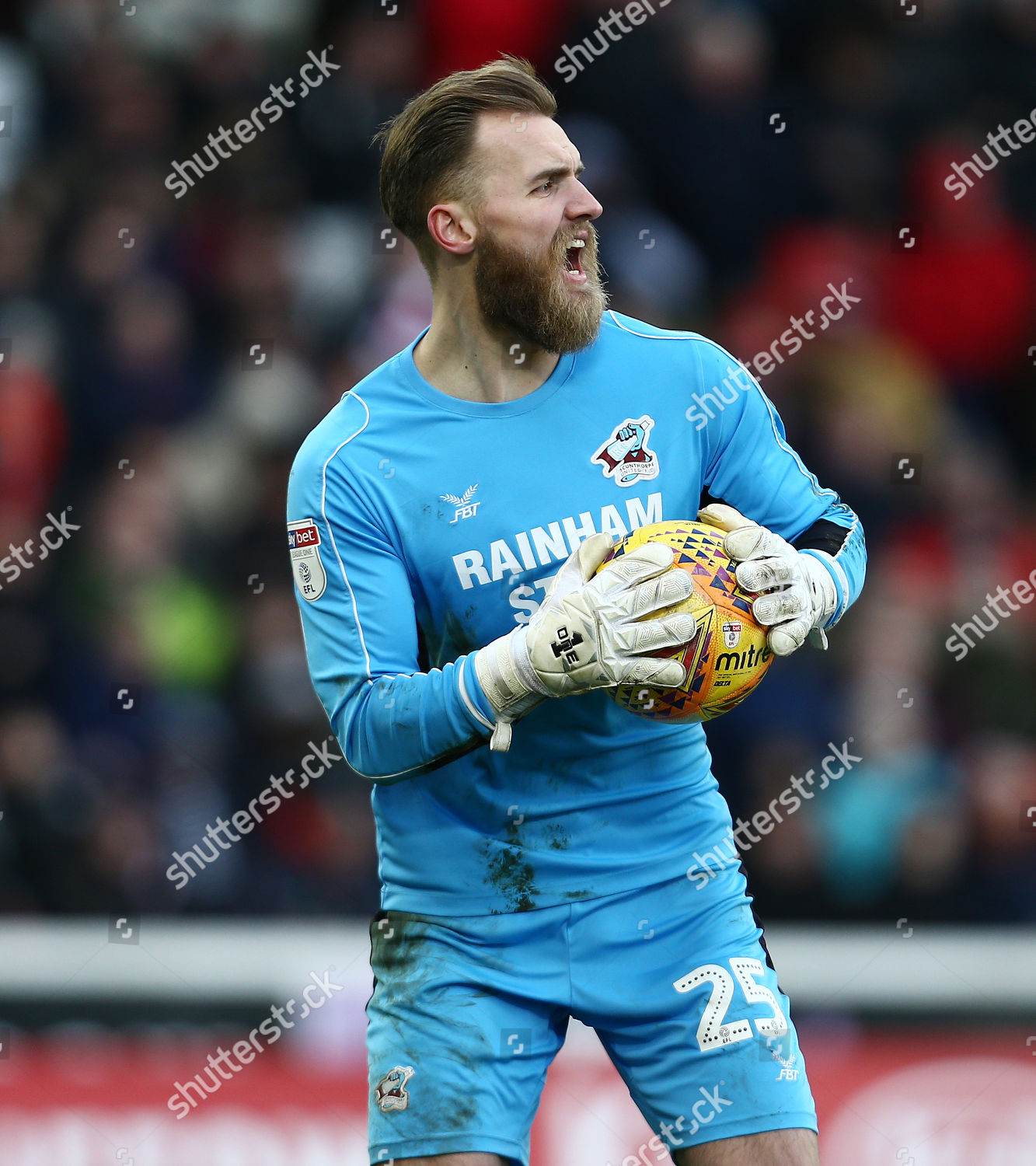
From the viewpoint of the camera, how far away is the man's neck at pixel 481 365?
150 inches

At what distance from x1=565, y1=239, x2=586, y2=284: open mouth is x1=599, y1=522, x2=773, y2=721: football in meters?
0.67

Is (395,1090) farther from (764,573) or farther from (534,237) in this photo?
(534,237)

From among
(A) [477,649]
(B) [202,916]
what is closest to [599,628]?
(A) [477,649]

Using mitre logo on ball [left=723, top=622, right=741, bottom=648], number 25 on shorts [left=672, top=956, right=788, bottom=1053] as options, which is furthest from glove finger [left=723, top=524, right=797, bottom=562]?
number 25 on shorts [left=672, top=956, right=788, bottom=1053]

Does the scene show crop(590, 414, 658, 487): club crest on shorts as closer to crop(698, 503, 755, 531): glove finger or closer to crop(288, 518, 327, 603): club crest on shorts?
crop(698, 503, 755, 531): glove finger

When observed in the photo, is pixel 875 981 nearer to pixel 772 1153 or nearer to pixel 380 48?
pixel 772 1153

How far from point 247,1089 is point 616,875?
282 cm

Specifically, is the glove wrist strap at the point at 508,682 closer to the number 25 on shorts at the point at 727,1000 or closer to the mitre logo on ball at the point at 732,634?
the mitre logo on ball at the point at 732,634

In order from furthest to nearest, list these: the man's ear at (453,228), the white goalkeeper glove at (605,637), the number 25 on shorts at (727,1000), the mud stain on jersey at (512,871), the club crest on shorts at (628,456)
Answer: the man's ear at (453,228) → the club crest on shorts at (628,456) → the mud stain on jersey at (512,871) → the number 25 on shorts at (727,1000) → the white goalkeeper glove at (605,637)

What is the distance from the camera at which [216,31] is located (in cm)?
936

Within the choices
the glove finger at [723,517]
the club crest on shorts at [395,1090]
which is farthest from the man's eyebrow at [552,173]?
the club crest on shorts at [395,1090]

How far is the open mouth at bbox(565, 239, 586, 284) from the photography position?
379 centimetres

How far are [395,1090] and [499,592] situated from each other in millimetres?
1100

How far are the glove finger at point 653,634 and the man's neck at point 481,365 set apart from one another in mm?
776
